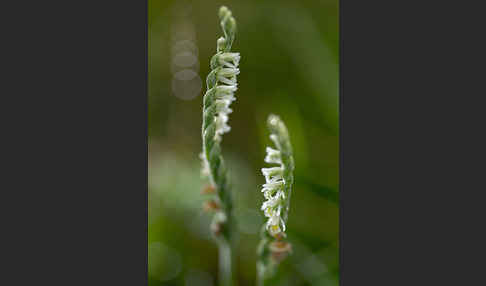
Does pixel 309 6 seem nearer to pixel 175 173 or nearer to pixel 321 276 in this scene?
pixel 175 173

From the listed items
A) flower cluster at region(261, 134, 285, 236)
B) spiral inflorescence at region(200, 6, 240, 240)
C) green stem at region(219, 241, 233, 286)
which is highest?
spiral inflorescence at region(200, 6, 240, 240)

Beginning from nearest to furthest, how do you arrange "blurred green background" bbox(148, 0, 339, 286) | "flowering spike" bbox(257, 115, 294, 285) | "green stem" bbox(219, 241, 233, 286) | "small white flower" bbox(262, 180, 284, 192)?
"flowering spike" bbox(257, 115, 294, 285), "small white flower" bbox(262, 180, 284, 192), "green stem" bbox(219, 241, 233, 286), "blurred green background" bbox(148, 0, 339, 286)

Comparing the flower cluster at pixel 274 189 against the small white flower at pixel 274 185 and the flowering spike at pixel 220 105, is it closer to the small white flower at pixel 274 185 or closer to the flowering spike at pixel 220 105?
the small white flower at pixel 274 185

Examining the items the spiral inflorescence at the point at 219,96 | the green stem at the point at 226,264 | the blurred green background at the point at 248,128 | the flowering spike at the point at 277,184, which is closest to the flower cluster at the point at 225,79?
the spiral inflorescence at the point at 219,96

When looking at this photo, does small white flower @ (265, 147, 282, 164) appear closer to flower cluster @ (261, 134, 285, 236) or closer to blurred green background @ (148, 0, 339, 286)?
flower cluster @ (261, 134, 285, 236)

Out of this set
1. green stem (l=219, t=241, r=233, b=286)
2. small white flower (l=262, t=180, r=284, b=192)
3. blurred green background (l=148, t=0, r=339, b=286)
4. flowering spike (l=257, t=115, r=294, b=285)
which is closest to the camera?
flowering spike (l=257, t=115, r=294, b=285)

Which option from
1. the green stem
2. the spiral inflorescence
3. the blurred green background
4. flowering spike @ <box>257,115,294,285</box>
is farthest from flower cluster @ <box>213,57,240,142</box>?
the blurred green background

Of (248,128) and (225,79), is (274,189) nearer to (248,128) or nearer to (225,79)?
(225,79)

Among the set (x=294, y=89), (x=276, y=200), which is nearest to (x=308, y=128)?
(x=294, y=89)
